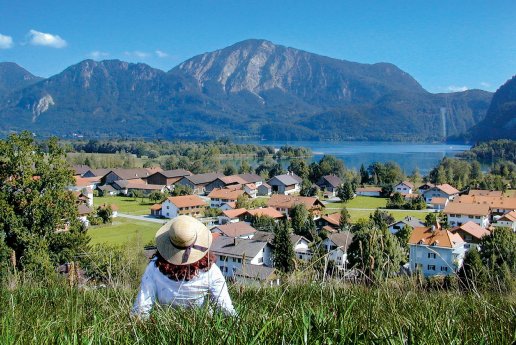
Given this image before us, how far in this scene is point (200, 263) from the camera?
7.16 ft

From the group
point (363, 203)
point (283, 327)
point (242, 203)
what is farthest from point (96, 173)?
point (283, 327)

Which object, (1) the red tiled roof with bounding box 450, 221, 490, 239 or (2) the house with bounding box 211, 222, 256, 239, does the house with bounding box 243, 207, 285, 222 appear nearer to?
(2) the house with bounding box 211, 222, 256, 239

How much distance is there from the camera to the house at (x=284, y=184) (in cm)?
4864

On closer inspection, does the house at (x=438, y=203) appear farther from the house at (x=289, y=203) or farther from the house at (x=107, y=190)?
the house at (x=107, y=190)

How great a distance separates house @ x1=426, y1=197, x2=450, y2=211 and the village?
78mm

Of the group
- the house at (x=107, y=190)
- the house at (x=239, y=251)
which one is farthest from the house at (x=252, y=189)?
the house at (x=239, y=251)

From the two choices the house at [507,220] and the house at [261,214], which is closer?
the house at [507,220]

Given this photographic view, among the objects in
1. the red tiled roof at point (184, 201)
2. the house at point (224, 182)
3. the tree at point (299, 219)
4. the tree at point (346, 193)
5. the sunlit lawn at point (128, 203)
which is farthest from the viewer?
the house at point (224, 182)

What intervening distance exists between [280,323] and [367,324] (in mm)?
308

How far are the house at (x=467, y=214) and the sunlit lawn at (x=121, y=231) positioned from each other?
749 inches

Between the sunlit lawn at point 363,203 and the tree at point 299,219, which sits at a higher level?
the tree at point 299,219

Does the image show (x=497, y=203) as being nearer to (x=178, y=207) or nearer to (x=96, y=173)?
(x=178, y=207)

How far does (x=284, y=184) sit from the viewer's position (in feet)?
160

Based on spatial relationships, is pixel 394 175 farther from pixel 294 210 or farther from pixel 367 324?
pixel 367 324
